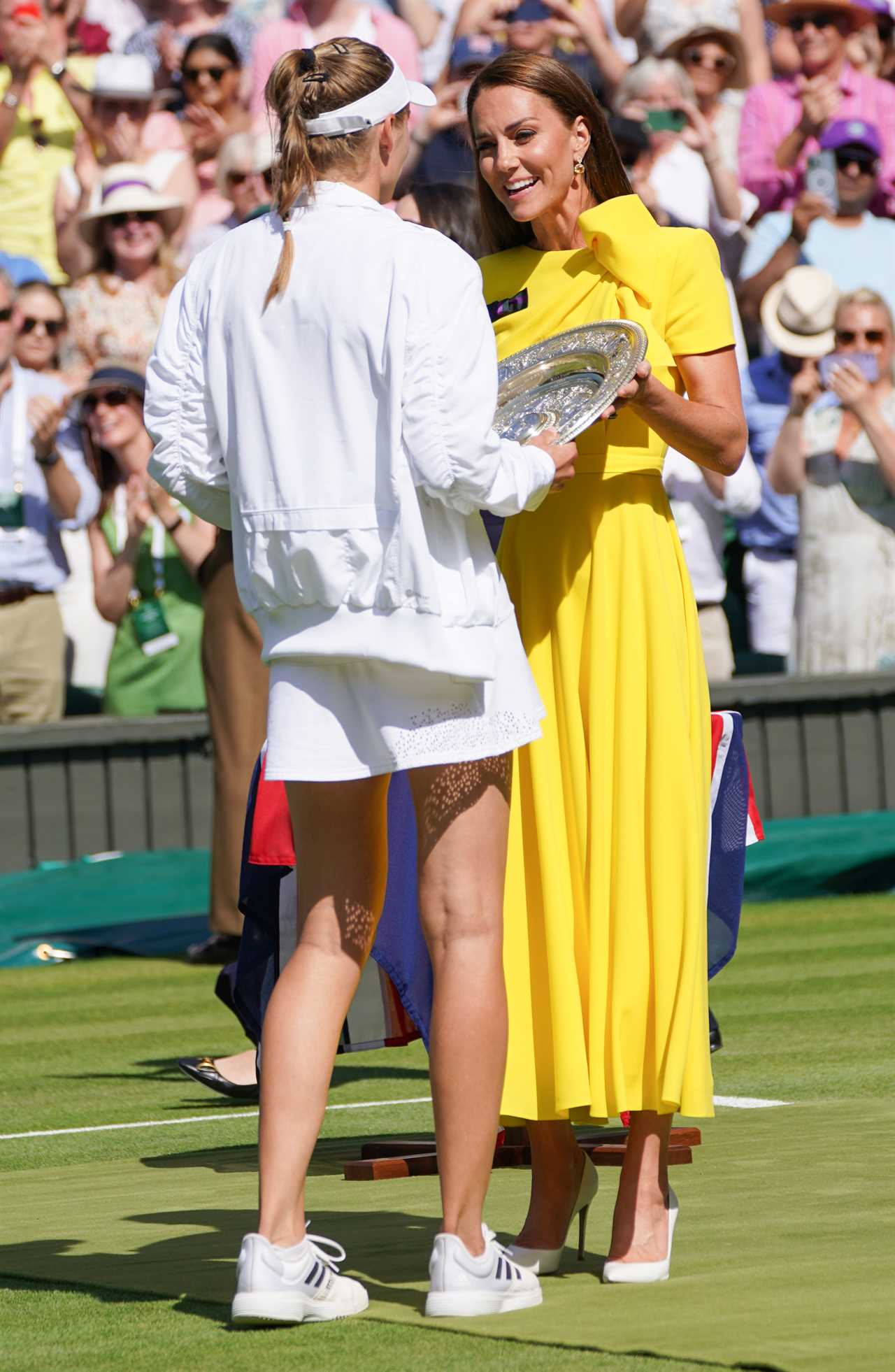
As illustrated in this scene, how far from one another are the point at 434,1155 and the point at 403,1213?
52 centimetres

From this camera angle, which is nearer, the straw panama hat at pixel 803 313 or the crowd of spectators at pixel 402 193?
the crowd of spectators at pixel 402 193

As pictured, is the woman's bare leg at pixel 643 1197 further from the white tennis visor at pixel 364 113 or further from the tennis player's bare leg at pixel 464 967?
the white tennis visor at pixel 364 113

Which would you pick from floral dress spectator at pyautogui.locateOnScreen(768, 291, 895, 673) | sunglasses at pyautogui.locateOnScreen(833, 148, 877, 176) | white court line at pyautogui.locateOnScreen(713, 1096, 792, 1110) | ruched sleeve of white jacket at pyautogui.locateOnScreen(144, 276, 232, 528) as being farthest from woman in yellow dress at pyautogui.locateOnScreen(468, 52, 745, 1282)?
sunglasses at pyautogui.locateOnScreen(833, 148, 877, 176)

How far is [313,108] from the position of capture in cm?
376

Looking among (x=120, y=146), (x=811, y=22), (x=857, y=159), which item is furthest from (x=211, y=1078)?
(x=811, y=22)

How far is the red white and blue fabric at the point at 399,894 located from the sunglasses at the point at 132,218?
6.45m

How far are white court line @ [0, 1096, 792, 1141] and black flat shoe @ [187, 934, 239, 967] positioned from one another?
283 centimetres

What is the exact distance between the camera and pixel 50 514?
37.4 ft

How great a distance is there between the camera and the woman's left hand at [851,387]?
38.6ft

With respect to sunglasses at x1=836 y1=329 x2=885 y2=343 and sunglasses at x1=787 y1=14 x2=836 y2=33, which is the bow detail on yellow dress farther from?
sunglasses at x1=787 y1=14 x2=836 y2=33

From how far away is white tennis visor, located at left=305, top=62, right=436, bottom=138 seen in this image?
375 centimetres

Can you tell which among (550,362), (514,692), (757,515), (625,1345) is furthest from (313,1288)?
(757,515)

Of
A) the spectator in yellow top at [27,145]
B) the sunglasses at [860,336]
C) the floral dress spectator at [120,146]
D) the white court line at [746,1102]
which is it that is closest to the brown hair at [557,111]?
the white court line at [746,1102]

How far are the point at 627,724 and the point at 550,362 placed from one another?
2.06 ft
